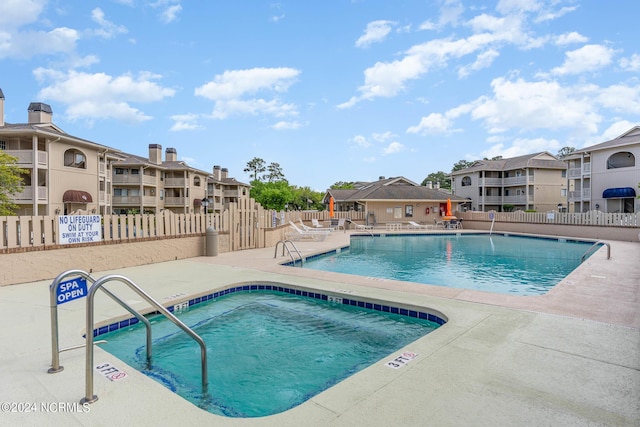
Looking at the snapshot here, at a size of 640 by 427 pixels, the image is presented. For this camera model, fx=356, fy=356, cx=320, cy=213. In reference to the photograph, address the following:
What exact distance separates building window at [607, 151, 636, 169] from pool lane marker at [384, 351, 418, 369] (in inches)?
1410

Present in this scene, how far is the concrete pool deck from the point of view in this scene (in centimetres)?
289

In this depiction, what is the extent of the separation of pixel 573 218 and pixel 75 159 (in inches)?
1337

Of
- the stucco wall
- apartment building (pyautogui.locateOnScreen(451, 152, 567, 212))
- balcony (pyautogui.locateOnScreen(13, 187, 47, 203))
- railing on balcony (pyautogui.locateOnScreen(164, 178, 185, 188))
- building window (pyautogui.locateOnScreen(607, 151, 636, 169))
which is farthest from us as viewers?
apartment building (pyautogui.locateOnScreen(451, 152, 567, 212))

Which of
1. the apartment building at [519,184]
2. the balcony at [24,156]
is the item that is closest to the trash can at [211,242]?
the balcony at [24,156]

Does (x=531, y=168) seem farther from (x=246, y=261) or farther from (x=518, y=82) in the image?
(x=246, y=261)

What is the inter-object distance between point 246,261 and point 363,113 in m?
18.7

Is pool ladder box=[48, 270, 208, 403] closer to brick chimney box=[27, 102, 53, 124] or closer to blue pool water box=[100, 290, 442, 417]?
blue pool water box=[100, 290, 442, 417]

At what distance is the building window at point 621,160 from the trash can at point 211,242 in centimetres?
3430

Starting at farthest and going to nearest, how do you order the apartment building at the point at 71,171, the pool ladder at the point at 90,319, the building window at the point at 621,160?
the building window at the point at 621,160 < the apartment building at the point at 71,171 < the pool ladder at the point at 90,319

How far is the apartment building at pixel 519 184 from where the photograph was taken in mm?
38750

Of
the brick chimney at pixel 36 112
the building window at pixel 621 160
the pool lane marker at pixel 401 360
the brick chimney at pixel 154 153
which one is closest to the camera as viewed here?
the pool lane marker at pixel 401 360

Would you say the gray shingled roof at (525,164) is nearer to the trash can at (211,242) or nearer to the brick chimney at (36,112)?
the trash can at (211,242)

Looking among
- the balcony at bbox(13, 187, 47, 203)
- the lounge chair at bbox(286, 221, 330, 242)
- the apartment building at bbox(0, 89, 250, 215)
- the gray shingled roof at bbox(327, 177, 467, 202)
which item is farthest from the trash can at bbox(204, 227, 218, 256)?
the gray shingled roof at bbox(327, 177, 467, 202)

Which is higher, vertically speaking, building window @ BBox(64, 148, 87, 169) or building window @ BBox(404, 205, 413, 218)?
building window @ BBox(64, 148, 87, 169)
